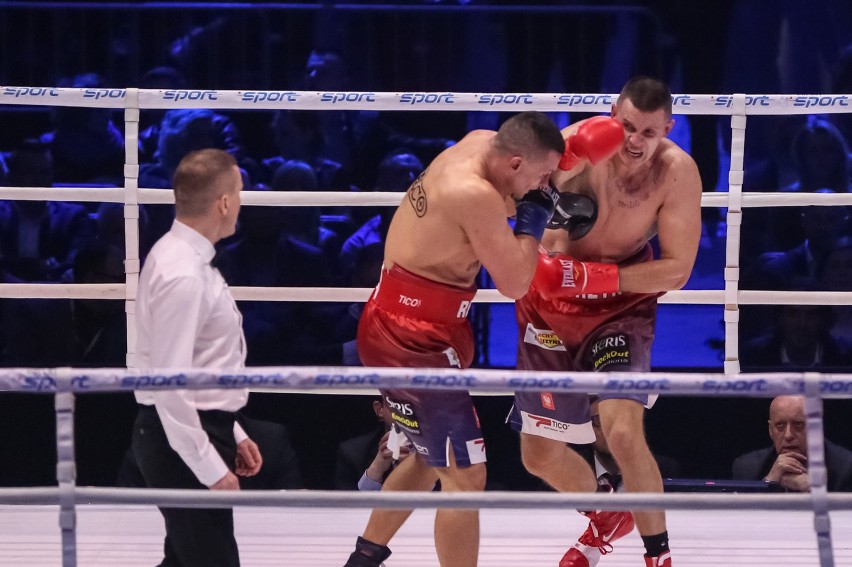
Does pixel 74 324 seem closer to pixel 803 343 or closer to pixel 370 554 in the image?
pixel 370 554

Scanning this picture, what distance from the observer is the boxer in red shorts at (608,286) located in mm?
2820

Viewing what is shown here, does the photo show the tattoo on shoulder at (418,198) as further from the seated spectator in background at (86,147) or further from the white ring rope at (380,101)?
the seated spectator in background at (86,147)

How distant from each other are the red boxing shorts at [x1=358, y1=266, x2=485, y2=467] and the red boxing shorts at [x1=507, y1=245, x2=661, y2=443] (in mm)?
330

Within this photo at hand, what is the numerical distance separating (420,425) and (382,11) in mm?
Answer: 2988

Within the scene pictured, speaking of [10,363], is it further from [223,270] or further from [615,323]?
[615,323]

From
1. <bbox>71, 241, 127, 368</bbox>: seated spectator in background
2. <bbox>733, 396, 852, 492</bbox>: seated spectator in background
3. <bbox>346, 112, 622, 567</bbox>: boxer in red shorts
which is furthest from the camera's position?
<bbox>71, 241, 127, 368</bbox>: seated spectator in background

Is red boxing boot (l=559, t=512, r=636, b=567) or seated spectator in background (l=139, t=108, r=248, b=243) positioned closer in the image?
red boxing boot (l=559, t=512, r=636, b=567)

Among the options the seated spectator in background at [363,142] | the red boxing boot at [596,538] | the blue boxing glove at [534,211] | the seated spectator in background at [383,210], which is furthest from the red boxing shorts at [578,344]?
the seated spectator in background at [363,142]

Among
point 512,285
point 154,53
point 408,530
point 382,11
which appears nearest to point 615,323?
point 512,285

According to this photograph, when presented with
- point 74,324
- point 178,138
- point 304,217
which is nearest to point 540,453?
point 304,217

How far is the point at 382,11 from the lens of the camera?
5.15m

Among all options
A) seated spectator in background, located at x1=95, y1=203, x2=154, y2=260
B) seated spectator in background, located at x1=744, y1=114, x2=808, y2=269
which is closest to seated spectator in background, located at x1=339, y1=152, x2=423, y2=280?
seated spectator in background, located at x1=95, y1=203, x2=154, y2=260

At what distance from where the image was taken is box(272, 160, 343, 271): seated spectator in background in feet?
15.9

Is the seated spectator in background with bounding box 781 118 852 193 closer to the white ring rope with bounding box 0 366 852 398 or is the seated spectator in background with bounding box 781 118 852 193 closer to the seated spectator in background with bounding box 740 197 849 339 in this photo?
the seated spectator in background with bounding box 740 197 849 339
